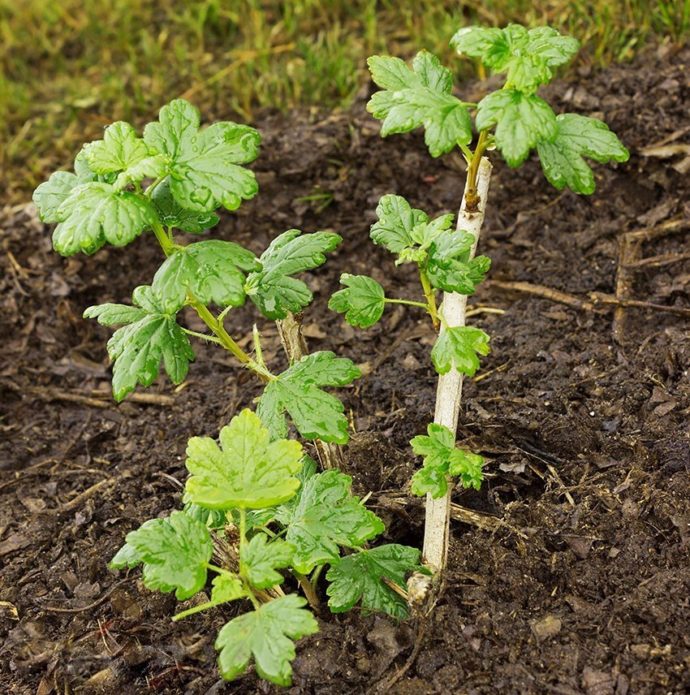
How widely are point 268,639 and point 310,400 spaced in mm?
556

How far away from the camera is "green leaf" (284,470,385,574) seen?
6.69 ft

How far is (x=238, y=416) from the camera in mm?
2004

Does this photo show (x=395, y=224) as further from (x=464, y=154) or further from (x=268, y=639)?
(x=268, y=639)

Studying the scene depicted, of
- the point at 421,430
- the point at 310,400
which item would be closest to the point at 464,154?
the point at 310,400

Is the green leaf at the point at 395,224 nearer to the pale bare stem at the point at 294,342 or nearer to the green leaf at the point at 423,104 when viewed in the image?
the green leaf at the point at 423,104

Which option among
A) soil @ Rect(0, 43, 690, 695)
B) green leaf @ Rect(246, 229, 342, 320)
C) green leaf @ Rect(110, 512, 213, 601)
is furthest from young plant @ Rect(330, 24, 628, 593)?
green leaf @ Rect(110, 512, 213, 601)

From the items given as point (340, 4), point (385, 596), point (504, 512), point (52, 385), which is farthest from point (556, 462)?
point (340, 4)

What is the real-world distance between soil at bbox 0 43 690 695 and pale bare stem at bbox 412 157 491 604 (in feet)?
0.42

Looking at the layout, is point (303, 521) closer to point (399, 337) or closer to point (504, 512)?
point (504, 512)

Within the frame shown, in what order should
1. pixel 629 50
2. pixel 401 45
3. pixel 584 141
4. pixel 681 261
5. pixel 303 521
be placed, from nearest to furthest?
1. pixel 584 141
2. pixel 303 521
3. pixel 681 261
4. pixel 629 50
5. pixel 401 45

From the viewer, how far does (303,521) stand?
2.10 metres

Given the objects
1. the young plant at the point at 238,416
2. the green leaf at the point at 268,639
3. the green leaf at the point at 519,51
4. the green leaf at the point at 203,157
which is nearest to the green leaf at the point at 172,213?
the young plant at the point at 238,416

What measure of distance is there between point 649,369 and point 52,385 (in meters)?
2.09

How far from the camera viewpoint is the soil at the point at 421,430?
2.17 m
